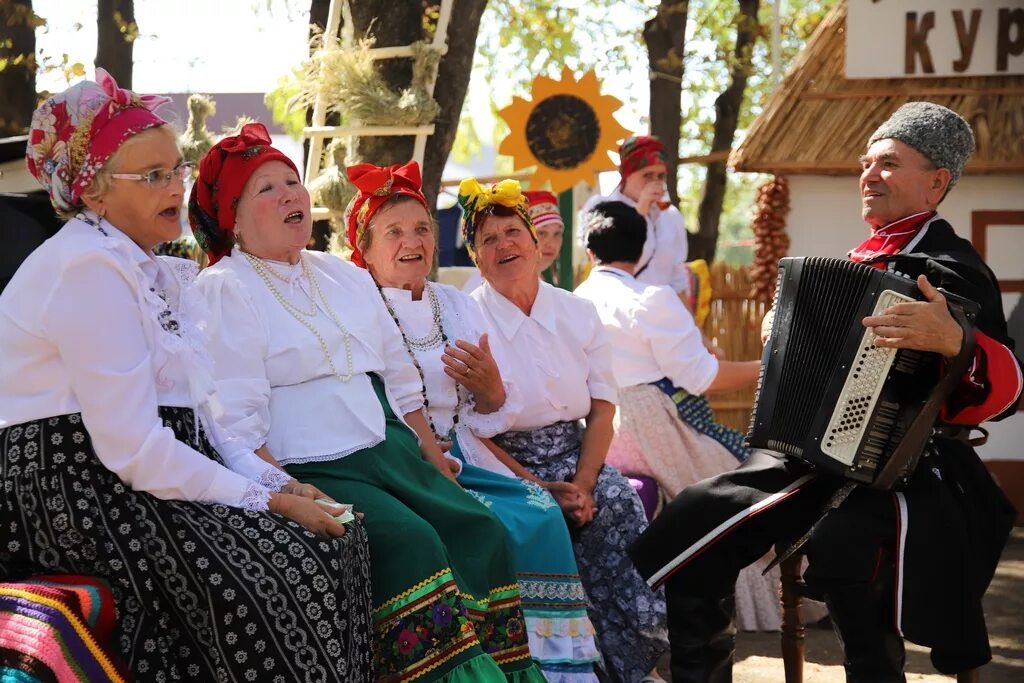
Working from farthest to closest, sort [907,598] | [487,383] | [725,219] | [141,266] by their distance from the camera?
[725,219] → [487,383] → [907,598] → [141,266]

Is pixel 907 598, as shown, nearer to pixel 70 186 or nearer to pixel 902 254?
pixel 902 254

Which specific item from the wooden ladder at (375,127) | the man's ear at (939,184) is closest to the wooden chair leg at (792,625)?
the man's ear at (939,184)

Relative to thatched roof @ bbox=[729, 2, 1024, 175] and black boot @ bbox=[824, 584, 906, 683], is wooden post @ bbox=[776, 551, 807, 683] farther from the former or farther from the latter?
thatched roof @ bbox=[729, 2, 1024, 175]

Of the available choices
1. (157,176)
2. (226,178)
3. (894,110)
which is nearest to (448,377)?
(226,178)

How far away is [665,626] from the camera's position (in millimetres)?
4871

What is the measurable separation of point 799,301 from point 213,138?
14.2ft

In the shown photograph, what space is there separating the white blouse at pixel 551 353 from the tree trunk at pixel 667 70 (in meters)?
6.78

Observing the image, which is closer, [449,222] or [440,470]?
[440,470]

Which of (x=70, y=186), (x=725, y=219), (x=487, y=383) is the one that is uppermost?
(x=70, y=186)

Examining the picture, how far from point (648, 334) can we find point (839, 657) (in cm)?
169

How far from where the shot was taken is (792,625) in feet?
15.4

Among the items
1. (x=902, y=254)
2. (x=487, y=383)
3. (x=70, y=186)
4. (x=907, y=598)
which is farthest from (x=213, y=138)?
(x=907, y=598)

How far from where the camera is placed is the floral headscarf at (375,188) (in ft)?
15.0

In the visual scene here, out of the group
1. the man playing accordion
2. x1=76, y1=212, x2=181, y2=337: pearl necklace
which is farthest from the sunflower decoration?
x1=76, y1=212, x2=181, y2=337: pearl necklace
